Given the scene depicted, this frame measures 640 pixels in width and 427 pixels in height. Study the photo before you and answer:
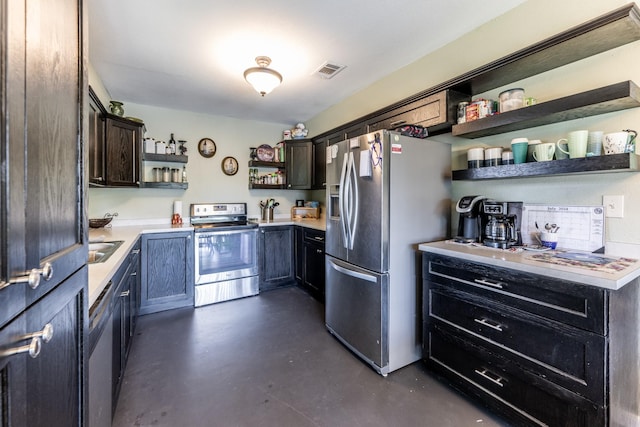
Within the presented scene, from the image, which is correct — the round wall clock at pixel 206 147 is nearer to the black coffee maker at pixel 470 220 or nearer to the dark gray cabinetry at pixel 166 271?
the dark gray cabinetry at pixel 166 271

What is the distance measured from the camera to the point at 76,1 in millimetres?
847

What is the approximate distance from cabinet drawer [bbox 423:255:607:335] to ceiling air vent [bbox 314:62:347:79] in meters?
2.05

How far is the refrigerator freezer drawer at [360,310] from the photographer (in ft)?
6.59

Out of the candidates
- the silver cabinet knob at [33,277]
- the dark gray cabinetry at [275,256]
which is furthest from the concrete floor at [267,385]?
the silver cabinet knob at [33,277]

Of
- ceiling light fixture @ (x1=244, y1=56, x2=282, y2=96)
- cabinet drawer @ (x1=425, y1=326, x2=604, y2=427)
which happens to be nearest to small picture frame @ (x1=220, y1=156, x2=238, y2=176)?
ceiling light fixture @ (x1=244, y1=56, x2=282, y2=96)

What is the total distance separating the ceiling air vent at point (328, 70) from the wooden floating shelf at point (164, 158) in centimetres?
204

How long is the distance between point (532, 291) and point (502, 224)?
0.62m

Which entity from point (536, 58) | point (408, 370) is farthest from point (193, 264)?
point (536, 58)

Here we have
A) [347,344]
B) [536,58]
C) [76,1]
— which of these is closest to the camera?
[76,1]

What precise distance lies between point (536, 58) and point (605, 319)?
4.90ft

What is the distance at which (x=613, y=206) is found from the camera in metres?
1.59

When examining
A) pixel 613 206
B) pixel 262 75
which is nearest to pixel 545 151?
pixel 613 206

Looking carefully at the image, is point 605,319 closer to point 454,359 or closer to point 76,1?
point 454,359

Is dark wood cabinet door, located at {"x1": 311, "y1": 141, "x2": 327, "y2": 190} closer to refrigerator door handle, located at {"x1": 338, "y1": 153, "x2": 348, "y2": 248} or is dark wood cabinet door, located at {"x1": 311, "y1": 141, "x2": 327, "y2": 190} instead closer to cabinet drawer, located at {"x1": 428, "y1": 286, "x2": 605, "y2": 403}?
refrigerator door handle, located at {"x1": 338, "y1": 153, "x2": 348, "y2": 248}
